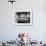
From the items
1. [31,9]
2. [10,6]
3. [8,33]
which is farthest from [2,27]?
[31,9]

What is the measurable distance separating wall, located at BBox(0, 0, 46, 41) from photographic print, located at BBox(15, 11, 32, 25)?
0.13m

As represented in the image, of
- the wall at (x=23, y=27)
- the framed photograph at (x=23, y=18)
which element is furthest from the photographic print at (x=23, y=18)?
the wall at (x=23, y=27)

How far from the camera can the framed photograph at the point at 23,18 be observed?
14.5 feet

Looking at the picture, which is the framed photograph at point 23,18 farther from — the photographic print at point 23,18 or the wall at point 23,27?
the wall at point 23,27

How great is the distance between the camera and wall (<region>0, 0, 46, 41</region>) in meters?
4.38

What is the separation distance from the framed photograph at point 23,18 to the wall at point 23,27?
0.42 feet

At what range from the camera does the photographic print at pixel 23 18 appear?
442 cm

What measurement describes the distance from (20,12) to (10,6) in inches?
15.4

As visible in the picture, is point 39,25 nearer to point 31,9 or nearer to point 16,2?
point 31,9

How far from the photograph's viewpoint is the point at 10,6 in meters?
4.55

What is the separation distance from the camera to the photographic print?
4.42 m

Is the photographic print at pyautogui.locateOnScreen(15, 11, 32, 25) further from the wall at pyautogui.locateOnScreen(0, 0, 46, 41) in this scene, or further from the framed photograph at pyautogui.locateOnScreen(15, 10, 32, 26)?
the wall at pyautogui.locateOnScreen(0, 0, 46, 41)

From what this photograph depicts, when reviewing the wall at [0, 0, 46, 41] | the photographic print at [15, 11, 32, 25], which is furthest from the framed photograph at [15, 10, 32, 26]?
the wall at [0, 0, 46, 41]

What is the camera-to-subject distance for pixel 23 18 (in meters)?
4.47
